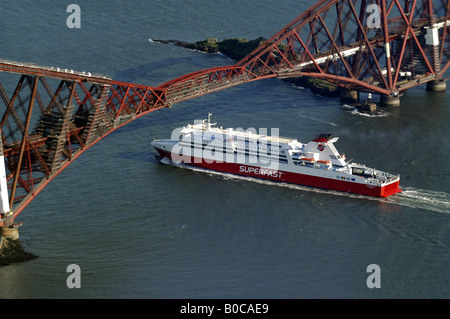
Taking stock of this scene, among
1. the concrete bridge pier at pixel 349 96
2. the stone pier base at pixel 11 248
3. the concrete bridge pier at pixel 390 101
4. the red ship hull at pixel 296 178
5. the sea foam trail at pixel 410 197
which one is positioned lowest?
the stone pier base at pixel 11 248

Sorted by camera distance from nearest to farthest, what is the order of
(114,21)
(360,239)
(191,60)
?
1. (360,239)
2. (191,60)
3. (114,21)

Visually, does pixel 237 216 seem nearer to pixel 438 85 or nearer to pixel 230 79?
pixel 230 79

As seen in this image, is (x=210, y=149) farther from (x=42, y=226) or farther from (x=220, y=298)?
(x=220, y=298)

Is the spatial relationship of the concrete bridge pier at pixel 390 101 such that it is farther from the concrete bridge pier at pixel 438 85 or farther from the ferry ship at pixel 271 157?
the ferry ship at pixel 271 157

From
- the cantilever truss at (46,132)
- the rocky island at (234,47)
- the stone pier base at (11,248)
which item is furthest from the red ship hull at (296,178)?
the rocky island at (234,47)

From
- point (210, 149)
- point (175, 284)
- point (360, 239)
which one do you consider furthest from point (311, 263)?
point (210, 149)

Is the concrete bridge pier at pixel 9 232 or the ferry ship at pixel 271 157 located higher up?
the ferry ship at pixel 271 157
